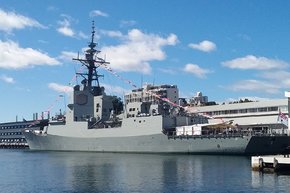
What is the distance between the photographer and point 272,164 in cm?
3186

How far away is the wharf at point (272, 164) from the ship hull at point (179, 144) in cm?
1333

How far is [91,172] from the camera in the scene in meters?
33.9

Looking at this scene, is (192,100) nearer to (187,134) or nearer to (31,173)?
(187,134)

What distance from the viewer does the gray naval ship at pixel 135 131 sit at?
47344mm

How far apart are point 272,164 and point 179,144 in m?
Result: 20.0

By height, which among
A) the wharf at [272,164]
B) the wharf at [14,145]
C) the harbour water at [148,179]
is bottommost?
the wharf at [14,145]

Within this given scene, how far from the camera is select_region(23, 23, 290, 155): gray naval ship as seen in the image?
47344mm

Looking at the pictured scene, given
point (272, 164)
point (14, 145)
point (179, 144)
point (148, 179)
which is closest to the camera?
point (148, 179)

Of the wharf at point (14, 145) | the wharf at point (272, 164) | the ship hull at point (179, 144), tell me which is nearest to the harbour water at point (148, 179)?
the wharf at point (272, 164)

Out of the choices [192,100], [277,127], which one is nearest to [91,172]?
[277,127]

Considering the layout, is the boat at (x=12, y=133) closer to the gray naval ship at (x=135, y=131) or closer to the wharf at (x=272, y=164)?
the gray naval ship at (x=135, y=131)

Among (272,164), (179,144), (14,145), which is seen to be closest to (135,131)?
(179,144)

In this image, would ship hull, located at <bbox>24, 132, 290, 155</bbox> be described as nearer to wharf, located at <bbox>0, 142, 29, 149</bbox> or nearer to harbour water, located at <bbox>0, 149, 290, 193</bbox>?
harbour water, located at <bbox>0, 149, 290, 193</bbox>

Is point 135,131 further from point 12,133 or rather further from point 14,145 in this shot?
point 12,133
